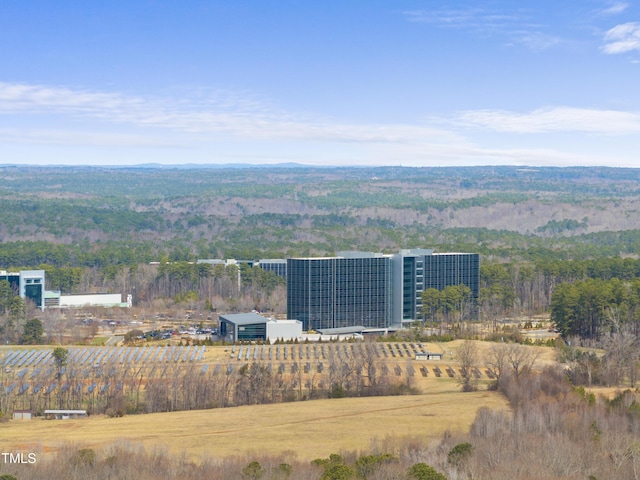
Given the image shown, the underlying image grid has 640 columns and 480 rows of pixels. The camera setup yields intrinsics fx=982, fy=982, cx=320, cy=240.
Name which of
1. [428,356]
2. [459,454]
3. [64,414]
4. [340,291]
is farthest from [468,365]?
[340,291]

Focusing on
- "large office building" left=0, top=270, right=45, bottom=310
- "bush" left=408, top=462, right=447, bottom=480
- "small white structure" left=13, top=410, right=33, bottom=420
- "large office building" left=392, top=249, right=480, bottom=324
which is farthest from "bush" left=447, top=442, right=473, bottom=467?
"large office building" left=0, top=270, right=45, bottom=310

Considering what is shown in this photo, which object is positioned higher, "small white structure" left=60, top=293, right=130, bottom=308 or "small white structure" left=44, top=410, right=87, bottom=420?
"small white structure" left=44, top=410, right=87, bottom=420

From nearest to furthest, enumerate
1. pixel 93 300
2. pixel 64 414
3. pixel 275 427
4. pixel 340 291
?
pixel 275 427
pixel 64 414
pixel 340 291
pixel 93 300

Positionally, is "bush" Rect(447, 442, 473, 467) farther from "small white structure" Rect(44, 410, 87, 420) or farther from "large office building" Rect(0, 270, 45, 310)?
"large office building" Rect(0, 270, 45, 310)

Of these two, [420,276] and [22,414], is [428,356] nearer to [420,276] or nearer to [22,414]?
[420,276]

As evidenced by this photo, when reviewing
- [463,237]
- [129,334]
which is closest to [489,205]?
[463,237]

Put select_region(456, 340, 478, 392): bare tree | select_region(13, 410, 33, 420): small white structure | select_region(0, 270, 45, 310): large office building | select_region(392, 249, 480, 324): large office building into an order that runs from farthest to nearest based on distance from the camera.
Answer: select_region(0, 270, 45, 310): large office building, select_region(392, 249, 480, 324): large office building, select_region(456, 340, 478, 392): bare tree, select_region(13, 410, 33, 420): small white structure
